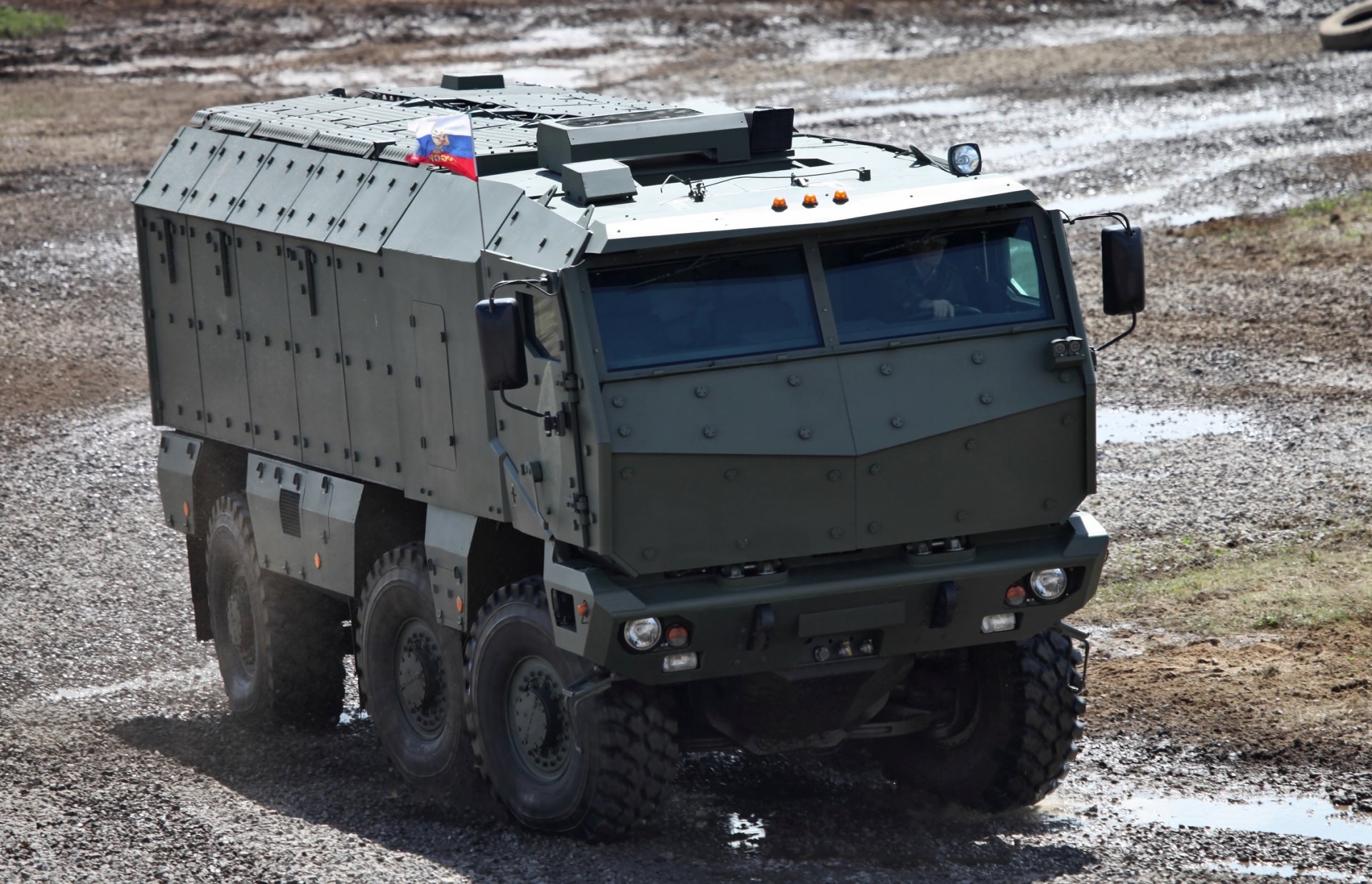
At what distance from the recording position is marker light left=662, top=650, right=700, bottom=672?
7.56 m

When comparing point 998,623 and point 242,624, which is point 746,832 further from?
point 242,624

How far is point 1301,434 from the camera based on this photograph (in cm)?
1412

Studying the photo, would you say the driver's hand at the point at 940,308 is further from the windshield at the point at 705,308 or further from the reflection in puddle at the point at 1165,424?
the reflection in puddle at the point at 1165,424

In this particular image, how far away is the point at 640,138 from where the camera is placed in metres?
8.60

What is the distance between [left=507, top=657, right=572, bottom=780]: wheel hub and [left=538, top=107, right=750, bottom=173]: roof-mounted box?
6.79ft

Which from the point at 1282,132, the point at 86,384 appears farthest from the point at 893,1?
the point at 86,384

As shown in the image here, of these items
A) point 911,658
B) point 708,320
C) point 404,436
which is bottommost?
point 911,658

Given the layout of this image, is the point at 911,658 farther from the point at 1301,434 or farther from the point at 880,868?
the point at 1301,434

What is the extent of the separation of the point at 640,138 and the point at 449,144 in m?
0.81

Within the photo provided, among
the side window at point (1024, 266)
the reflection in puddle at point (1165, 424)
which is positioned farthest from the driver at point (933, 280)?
the reflection in puddle at point (1165, 424)

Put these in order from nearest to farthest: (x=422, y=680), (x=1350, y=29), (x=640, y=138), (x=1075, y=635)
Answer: (x=1075, y=635)
(x=640, y=138)
(x=422, y=680)
(x=1350, y=29)

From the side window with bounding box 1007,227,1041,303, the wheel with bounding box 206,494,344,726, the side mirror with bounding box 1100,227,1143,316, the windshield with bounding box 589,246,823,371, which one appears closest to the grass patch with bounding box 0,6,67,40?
the wheel with bounding box 206,494,344,726

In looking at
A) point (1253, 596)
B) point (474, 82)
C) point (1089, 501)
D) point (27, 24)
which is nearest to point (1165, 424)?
point (1089, 501)

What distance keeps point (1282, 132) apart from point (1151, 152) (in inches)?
73.4
